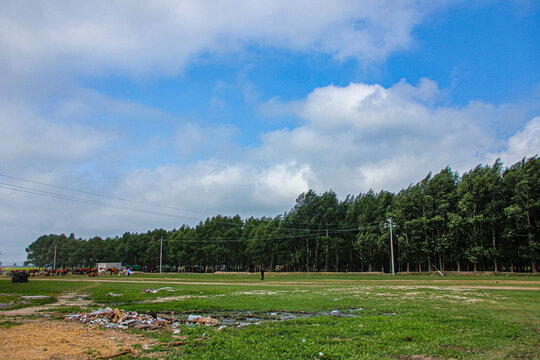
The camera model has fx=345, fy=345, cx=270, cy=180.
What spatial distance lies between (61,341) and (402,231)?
249 ft

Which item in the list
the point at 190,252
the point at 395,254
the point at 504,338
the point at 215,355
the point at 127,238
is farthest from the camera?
the point at 127,238

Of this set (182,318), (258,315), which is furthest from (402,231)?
(182,318)

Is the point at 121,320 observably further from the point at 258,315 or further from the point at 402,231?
the point at 402,231

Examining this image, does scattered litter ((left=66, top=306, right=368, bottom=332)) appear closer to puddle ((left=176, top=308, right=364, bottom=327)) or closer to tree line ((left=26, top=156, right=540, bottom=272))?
puddle ((left=176, top=308, right=364, bottom=327))

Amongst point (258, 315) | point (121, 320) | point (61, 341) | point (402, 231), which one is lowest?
point (258, 315)

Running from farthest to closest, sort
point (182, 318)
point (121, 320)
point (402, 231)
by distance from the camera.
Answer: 1. point (402, 231)
2. point (182, 318)
3. point (121, 320)

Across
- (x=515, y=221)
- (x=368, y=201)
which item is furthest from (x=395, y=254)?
(x=515, y=221)

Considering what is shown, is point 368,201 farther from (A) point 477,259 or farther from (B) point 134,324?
(B) point 134,324

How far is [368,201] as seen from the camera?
97.3 metres

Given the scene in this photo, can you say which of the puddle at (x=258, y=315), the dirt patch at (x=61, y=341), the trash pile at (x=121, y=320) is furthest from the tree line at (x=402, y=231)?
the dirt patch at (x=61, y=341)

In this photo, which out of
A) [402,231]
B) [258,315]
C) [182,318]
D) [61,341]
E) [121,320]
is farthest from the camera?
[402,231]

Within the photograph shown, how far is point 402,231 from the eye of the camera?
7694cm

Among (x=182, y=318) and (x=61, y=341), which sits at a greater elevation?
(x=61, y=341)

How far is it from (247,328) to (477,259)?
6464 centimetres
